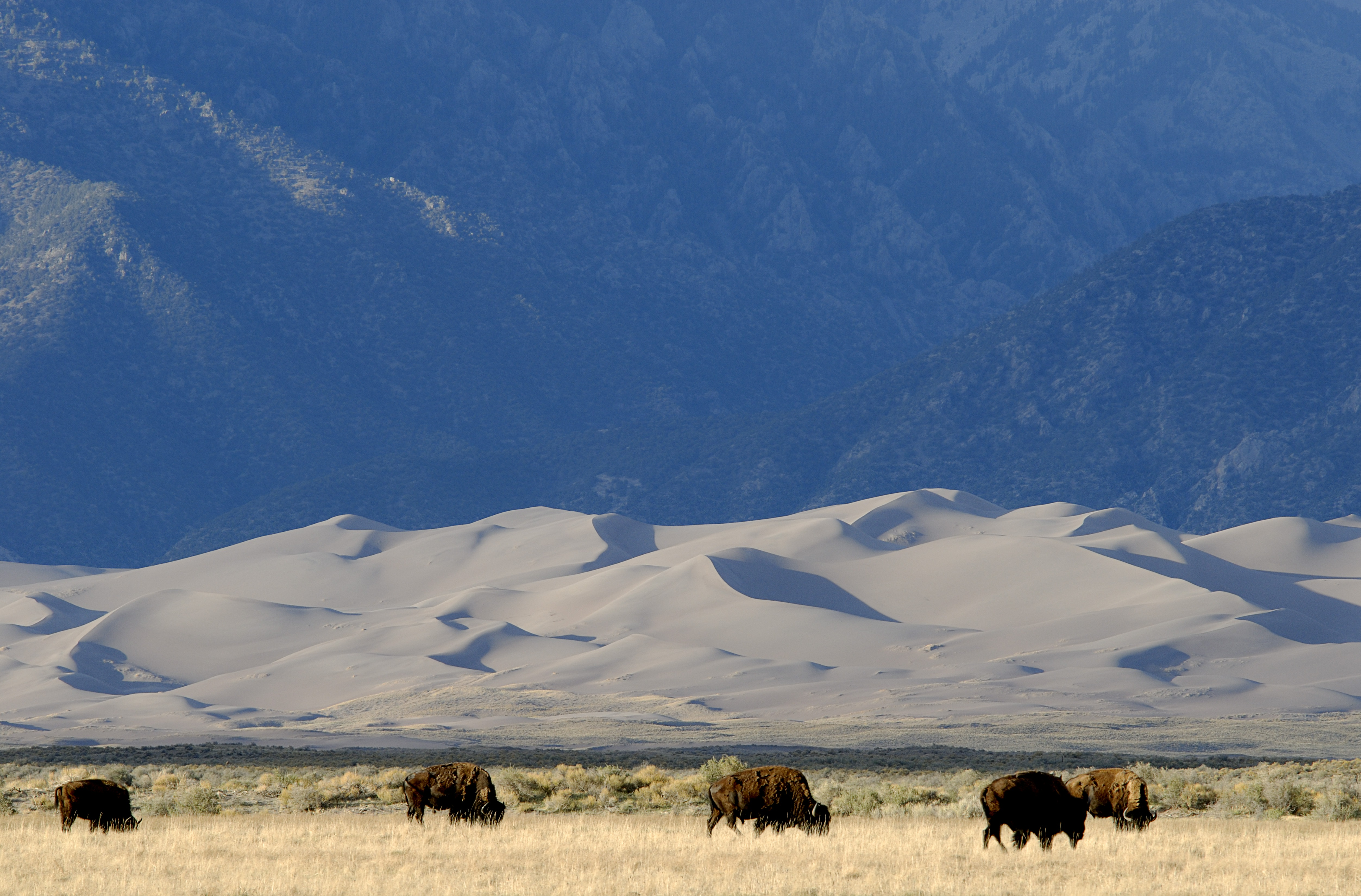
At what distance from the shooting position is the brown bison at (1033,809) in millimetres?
13500

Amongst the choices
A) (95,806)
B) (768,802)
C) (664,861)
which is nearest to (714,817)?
(768,802)

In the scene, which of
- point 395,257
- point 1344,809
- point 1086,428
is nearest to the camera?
point 1344,809

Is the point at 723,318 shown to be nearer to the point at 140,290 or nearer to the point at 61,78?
the point at 140,290

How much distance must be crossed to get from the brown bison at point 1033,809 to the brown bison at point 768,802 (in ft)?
5.92

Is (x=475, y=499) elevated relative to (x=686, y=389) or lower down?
lower down

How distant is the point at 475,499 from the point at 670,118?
3132 inches

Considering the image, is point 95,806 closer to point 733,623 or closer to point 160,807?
point 160,807

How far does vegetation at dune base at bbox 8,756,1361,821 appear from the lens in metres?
18.3

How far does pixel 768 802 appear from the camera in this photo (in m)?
14.9

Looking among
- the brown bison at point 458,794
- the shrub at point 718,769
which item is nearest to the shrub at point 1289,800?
the shrub at point 718,769

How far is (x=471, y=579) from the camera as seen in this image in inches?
3433

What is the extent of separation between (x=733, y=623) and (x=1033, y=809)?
A: 52201 mm

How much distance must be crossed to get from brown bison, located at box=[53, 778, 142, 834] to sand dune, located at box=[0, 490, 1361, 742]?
30.3 metres

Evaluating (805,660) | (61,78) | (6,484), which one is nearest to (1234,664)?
(805,660)
